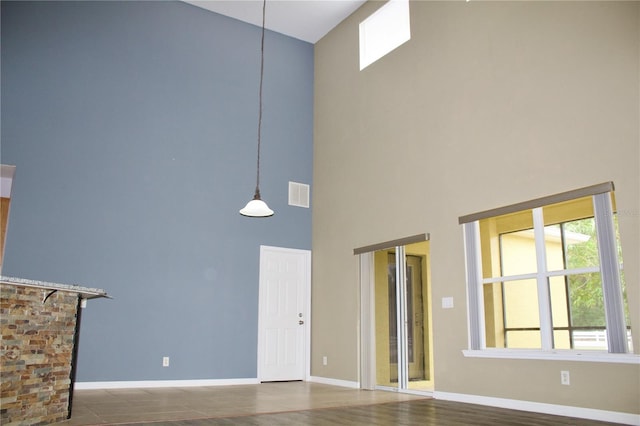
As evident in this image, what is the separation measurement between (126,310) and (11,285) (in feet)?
11.6

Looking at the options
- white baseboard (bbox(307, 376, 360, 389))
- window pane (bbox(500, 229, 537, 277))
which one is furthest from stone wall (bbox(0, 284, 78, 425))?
window pane (bbox(500, 229, 537, 277))

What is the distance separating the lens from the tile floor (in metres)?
4.59

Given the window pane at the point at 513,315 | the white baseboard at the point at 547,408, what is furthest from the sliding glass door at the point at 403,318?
the window pane at the point at 513,315

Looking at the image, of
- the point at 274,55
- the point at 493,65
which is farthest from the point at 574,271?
the point at 274,55

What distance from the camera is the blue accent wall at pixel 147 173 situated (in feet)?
22.0

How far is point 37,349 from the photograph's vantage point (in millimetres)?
3750

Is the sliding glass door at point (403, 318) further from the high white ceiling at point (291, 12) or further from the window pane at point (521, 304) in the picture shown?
the high white ceiling at point (291, 12)

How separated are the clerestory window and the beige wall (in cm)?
14

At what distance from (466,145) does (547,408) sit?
9.18ft

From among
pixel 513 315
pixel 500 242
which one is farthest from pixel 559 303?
pixel 500 242

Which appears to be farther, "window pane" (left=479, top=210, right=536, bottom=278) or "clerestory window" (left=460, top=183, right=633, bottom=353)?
"window pane" (left=479, top=210, right=536, bottom=278)

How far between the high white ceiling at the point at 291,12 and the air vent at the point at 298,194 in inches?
99.7

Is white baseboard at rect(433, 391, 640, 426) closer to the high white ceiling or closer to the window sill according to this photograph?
the window sill

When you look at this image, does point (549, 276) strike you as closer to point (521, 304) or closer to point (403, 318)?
point (521, 304)
